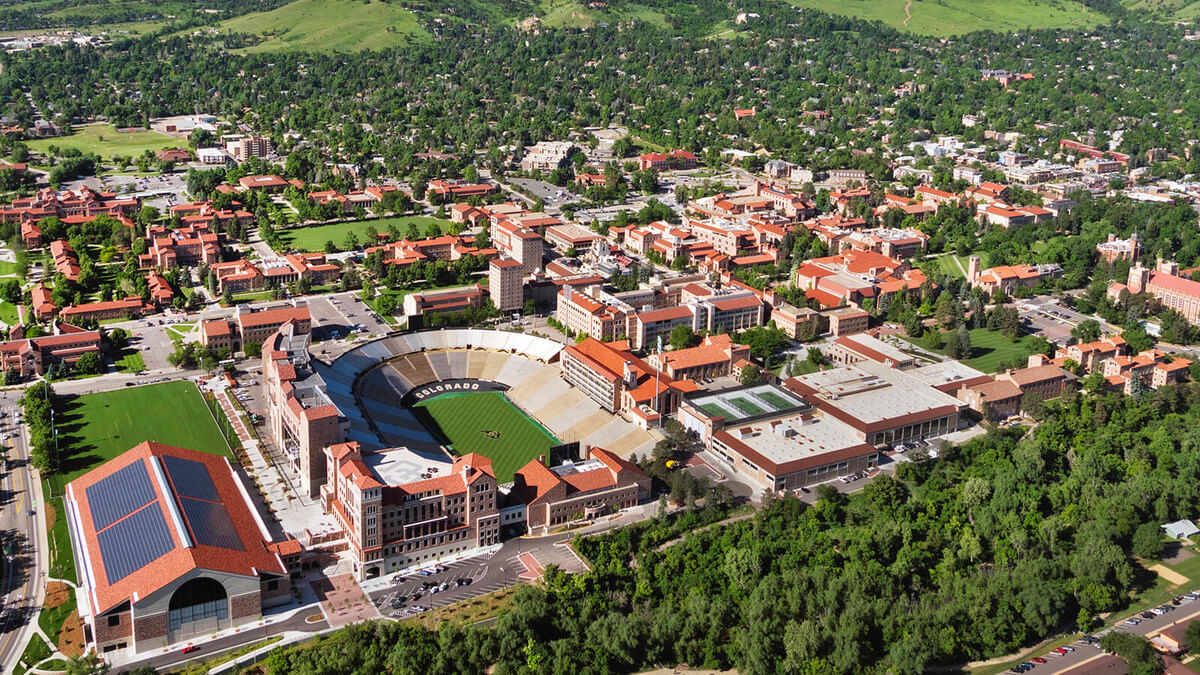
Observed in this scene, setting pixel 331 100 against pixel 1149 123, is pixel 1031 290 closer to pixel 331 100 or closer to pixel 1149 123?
pixel 1149 123

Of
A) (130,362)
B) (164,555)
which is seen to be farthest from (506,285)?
(164,555)

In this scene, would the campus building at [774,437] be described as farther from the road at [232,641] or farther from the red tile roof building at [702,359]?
the road at [232,641]

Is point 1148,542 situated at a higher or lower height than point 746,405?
lower

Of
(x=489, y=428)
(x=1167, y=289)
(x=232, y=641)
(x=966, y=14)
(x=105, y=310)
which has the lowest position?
(x=489, y=428)

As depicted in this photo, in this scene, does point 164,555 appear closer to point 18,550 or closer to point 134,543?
point 134,543

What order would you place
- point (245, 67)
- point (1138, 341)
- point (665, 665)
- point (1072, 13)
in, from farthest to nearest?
point (1072, 13), point (245, 67), point (1138, 341), point (665, 665)

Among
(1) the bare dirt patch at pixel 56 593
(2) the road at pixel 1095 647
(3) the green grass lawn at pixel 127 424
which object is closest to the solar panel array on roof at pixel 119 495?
(1) the bare dirt patch at pixel 56 593

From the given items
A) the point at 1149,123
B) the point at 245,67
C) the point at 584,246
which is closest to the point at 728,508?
the point at 584,246
